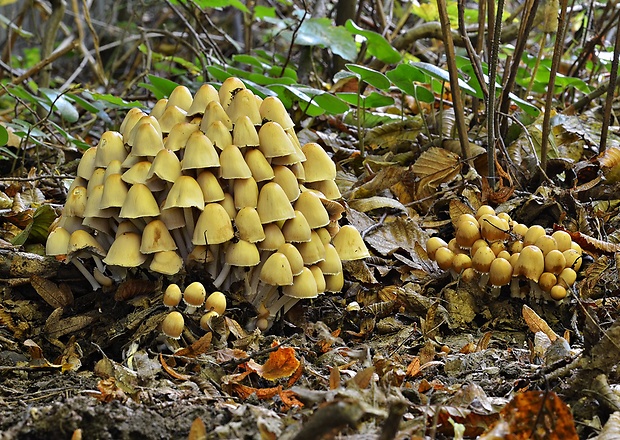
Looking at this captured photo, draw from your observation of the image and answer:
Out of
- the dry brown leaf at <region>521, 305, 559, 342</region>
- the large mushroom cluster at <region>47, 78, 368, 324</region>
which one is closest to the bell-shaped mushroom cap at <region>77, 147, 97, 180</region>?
the large mushroom cluster at <region>47, 78, 368, 324</region>

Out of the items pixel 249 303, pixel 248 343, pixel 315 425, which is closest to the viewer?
pixel 315 425

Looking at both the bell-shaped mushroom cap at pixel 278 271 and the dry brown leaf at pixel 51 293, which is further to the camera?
the dry brown leaf at pixel 51 293

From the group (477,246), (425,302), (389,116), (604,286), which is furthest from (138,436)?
(389,116)

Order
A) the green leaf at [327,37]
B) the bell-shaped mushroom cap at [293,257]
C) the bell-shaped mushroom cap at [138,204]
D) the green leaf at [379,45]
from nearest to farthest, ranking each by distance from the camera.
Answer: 1. the bell-shaped mushroom cap at [138,204]
2. the bell-shaped mushroom cap at [293,257]
3. the green leaf at [379,45]
4. the green leaf at [327,37]

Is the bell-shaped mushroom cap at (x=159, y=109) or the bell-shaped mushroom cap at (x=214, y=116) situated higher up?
the bell-shaped mushroom cap at (x=214, y=116)

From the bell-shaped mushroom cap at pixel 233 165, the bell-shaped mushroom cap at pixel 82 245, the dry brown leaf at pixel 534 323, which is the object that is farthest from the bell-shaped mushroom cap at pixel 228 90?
the dry brown leaf at pixel 534 323

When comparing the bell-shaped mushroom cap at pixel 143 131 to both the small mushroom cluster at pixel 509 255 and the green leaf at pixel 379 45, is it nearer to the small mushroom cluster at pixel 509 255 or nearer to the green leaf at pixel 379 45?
the small mushroom cluster at pixel 509 255

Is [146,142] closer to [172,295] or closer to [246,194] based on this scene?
[246,194]

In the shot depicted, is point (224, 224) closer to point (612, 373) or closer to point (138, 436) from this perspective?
point (138, 436)
